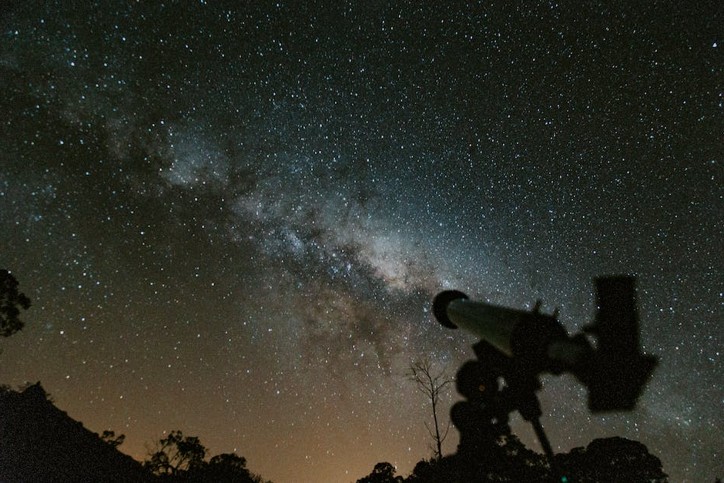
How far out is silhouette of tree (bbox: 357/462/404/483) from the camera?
2798 cm

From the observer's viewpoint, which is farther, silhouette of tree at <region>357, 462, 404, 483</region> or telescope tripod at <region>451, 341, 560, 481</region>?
silhouette of tree at <region>357, 462, 404, 483</region>

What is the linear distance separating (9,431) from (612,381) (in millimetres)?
28694

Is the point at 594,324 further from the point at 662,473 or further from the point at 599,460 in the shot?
the point at 662,473

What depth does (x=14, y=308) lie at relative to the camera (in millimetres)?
15359

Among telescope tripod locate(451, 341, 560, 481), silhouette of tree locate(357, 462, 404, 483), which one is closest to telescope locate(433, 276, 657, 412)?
telescope tripod locate(451, 341, 560, 481)

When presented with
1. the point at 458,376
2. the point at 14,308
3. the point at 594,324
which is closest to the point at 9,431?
the point at 14,308

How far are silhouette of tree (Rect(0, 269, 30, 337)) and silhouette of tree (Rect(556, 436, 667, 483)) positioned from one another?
2594 cm

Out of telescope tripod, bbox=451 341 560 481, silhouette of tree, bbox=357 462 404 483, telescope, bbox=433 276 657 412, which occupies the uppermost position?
silhouette of tree, bbox=357 462 404 483

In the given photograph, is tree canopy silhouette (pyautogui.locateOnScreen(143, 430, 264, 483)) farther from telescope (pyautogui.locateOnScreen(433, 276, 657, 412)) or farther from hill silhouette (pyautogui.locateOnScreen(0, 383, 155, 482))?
telescope (pyautogui.locateOnScreen(433, 276, 657, 412))

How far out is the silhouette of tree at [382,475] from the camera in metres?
28.0

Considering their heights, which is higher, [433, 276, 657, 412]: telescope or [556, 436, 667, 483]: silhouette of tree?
[556, 436, 667, 483]: silhouette of tree

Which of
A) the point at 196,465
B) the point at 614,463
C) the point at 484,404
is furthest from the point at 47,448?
the point at 614,463

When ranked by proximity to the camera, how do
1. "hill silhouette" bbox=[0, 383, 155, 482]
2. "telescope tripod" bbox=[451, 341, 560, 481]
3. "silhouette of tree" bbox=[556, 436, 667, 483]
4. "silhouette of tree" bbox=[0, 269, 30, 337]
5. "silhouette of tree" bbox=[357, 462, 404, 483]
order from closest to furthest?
"telescope tripod" bbox=[451, 341, 560, 481], "silhouette of tree" bbox=[0, 269, 30, 337], "hill silhouette" bbox=[0, 383, 155, 482], "silhouette of tree" bbox=[556, 436, 667, 483], "silhouette of tree" bbox=[357, 462, 404, 483]

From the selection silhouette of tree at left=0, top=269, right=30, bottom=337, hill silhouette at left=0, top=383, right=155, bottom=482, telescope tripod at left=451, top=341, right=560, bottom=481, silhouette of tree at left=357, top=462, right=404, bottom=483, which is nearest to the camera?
telescope tripod at left=451, top=341, right=560, bottom=481
